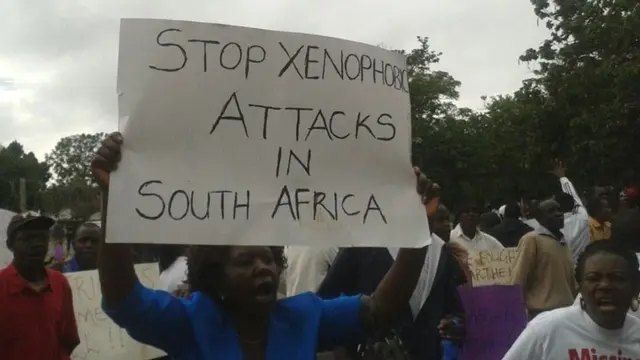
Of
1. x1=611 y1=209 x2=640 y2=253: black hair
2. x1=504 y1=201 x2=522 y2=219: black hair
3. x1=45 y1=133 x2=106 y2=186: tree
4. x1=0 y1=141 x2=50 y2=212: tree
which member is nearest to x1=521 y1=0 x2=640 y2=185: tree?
x1=504 y1=201 x2=522 y2=219: black hair

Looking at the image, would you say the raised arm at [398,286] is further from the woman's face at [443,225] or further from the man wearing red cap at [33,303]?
the woman's face at [443,225]

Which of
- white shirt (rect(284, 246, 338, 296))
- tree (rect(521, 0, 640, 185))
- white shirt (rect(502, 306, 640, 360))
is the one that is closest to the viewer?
white shirt (rect(502, 306, 640, 360))

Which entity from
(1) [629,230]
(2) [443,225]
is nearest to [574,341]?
(1) [629,230]

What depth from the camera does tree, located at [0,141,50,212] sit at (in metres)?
66.8

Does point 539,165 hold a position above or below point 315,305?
above

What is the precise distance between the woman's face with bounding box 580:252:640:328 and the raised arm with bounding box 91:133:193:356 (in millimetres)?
1605

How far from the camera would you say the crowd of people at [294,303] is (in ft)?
8.63

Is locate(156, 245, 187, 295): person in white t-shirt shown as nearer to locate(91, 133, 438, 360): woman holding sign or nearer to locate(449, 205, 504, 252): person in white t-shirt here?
locate(91, 133, 438, 360): woman holding sign

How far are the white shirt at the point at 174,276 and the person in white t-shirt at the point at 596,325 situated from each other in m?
2.47

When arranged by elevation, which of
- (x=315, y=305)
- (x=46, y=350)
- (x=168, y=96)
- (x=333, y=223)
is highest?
(x=168, y=96)

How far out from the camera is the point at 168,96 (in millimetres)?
2689

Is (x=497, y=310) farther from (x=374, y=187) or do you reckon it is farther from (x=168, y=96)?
(x=168, y=96)

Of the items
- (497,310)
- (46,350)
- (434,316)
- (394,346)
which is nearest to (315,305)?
(394,346)

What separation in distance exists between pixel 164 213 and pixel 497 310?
3.24 m
